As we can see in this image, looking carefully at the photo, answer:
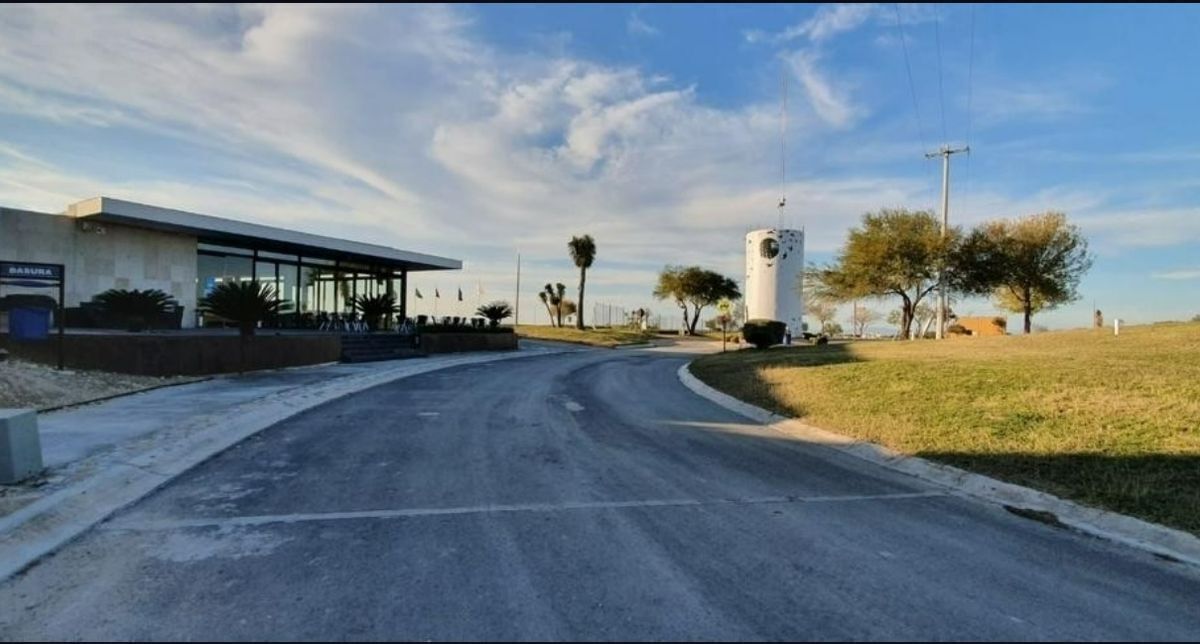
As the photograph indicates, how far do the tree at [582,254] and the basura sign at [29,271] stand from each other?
1922 inches

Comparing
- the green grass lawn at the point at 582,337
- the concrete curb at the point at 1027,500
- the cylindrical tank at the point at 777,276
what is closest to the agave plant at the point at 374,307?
the green grass lawn at the point at 582,337

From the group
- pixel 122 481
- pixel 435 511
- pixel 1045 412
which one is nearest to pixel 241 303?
pixel 122 481

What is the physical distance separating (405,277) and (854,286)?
22.8 metres

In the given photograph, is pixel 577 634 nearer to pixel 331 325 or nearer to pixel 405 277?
pixel 331 325

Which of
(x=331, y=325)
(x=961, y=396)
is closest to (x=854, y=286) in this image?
(x=331, y=325)

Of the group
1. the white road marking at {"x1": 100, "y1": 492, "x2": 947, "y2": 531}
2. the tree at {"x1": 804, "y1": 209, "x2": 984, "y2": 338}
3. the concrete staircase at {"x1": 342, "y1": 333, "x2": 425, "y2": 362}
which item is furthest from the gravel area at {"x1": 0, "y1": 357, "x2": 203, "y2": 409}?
the tree at {"x1": 804, "y1": 209, "x2": 984, "y2": 338}

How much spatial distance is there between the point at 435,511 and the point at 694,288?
66009 millimetres

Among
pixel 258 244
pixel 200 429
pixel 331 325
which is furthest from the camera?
pixel 331 325

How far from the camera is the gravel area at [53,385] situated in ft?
35.2

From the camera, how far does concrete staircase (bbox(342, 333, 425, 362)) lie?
81.9 ft

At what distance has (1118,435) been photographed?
8484 millimetres

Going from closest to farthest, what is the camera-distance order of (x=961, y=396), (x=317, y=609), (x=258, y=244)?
(x=317, y=609) → (x=961, y=396) → (x=258, y=244)

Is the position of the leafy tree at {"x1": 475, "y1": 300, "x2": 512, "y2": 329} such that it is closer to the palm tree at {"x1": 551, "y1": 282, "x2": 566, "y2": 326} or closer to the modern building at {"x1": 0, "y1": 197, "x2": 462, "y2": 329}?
the modern building at {"x1": 0, "y1": 197, "x2": 462, "y2": 329}

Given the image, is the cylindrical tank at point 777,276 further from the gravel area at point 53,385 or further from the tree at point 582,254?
the gravel area at point 53,385
